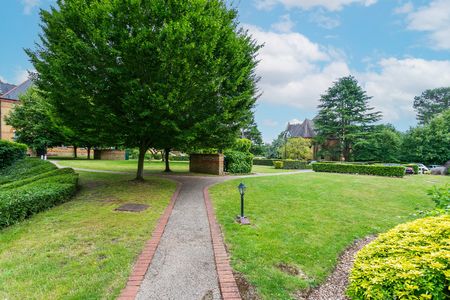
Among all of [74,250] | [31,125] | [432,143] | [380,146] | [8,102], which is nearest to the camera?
[74,250]

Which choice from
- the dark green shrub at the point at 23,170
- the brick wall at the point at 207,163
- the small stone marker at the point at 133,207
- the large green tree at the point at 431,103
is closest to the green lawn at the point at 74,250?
the small stone marker at the point at 133,207

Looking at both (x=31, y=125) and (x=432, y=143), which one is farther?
(x=432, y=143)

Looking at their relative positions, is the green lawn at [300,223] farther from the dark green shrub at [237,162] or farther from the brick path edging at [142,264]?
the dark green shrub at [237,162]

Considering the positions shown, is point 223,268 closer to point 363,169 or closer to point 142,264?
point 142,264

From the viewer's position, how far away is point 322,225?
6727mm

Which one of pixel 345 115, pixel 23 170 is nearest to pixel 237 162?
pixel 23 170

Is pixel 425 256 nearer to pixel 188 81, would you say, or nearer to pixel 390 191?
pixel 188 81

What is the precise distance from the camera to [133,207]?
303 inches

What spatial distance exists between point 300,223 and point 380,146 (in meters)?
40.2

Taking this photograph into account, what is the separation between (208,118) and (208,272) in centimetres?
625

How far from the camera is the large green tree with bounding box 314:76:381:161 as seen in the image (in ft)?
138

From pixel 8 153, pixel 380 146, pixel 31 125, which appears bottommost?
pixel 8 153

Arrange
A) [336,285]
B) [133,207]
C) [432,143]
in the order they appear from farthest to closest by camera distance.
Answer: [432,143] → [133,207] → [336,285]

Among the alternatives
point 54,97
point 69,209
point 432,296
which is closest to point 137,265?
point 432,296
